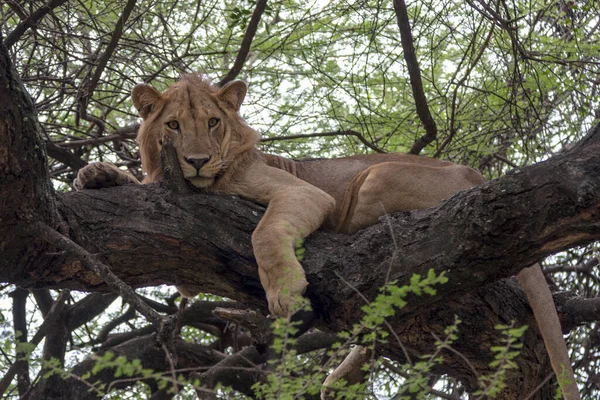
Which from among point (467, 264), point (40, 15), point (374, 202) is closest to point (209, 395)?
point (467, 264)

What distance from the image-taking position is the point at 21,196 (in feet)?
Result: 13.8

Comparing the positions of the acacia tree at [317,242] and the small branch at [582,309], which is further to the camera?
the small branch at [582,309]

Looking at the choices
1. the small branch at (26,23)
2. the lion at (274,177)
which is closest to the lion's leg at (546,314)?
the lion at (274,177)

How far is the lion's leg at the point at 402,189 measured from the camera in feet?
17.3

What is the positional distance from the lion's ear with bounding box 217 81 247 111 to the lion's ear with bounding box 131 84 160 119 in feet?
1.46

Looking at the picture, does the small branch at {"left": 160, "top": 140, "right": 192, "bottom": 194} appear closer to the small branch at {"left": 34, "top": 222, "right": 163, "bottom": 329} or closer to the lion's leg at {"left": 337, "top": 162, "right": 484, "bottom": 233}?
the small branch at {"left": 34, "top": 222, "right": 163, "bottom": 329}

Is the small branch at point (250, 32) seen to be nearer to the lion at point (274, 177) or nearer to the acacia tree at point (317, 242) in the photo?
the acacia tree at point (317, 242)

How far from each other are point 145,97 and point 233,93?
61cm

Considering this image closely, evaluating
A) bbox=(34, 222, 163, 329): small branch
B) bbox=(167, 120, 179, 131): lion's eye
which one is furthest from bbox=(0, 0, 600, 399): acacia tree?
bbox=(167, 120, 179, 131): lion's eye

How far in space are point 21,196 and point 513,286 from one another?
294 cm

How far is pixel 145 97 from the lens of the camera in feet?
18.4

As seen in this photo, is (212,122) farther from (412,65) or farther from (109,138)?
(109,138)

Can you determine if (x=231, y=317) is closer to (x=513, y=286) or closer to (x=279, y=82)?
(x=513, y=286)

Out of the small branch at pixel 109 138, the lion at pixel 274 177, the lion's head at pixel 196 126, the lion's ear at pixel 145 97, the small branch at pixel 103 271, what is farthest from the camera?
the small branch at pixel 109 138
